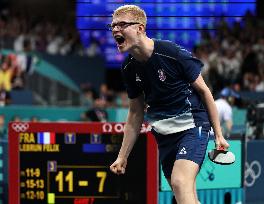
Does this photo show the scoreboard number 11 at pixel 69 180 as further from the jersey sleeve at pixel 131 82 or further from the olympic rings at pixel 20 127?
the jersey sleeve at pixel 131 82

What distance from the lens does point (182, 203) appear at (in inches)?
211

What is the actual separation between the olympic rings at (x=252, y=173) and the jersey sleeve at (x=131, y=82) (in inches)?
152

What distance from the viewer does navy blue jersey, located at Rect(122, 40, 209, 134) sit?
218 inches

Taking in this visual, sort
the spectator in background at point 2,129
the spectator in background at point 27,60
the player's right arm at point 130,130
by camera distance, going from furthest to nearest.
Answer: the spectator in background at point 27,60 → the spectator in background at point 2,129 → the player's right arm at point 130,130

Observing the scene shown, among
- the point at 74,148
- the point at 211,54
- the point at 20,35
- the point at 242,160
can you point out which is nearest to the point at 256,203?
the point at 242,160

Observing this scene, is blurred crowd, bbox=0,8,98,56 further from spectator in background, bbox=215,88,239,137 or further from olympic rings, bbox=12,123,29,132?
olympic rings, bbox=12,123,29,132

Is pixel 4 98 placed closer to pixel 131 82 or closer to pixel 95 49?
pixel 95 49

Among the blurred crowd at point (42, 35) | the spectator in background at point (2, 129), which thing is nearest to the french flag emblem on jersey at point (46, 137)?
the spectator in background at point (2, 129)

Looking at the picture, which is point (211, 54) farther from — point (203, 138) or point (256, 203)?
point (203, 138)

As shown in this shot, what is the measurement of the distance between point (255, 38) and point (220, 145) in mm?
14265

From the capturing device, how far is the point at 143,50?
18.0 ft

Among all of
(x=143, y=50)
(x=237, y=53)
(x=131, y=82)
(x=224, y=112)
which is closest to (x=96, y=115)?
(x=224, y=112)

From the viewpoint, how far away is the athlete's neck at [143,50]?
547cm

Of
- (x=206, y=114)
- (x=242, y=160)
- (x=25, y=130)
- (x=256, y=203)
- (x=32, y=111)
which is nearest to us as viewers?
(x=206, y=114)
